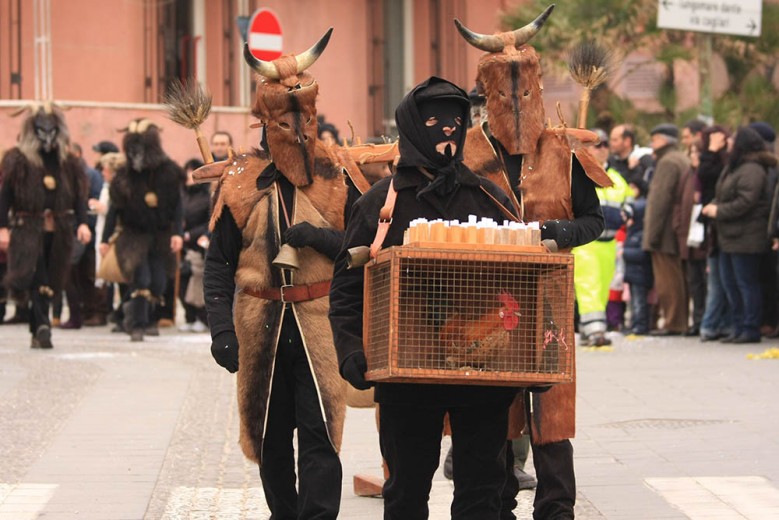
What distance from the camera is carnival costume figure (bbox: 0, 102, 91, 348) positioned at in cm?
1561

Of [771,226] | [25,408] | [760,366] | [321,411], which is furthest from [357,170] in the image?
[771,226]

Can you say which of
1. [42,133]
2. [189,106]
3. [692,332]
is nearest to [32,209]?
[42,133]

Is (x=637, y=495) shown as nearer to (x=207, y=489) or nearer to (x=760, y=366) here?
(x=207, y=489)

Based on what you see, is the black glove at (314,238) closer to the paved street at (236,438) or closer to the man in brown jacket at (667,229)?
the paved street at (236,438)

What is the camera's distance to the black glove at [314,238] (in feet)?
23.7

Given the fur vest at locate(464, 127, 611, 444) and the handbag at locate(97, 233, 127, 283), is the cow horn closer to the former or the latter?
the fur vest at locate(464, 127, 611, 444)

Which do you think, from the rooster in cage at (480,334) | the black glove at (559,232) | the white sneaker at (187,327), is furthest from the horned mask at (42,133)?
the rooster in cage at (480,334)

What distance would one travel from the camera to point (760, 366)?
45.5 feet

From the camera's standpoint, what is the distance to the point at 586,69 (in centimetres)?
796

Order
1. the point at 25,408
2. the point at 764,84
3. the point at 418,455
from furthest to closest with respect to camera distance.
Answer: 1. the point at 764,84
2. the point at 25,408
3. the point at 418,455

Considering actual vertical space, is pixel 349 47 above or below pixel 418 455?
above

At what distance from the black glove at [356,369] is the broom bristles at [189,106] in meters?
2.32

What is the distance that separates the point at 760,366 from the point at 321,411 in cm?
749

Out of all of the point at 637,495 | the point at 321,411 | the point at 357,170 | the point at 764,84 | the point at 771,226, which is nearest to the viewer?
the point at 321,411
